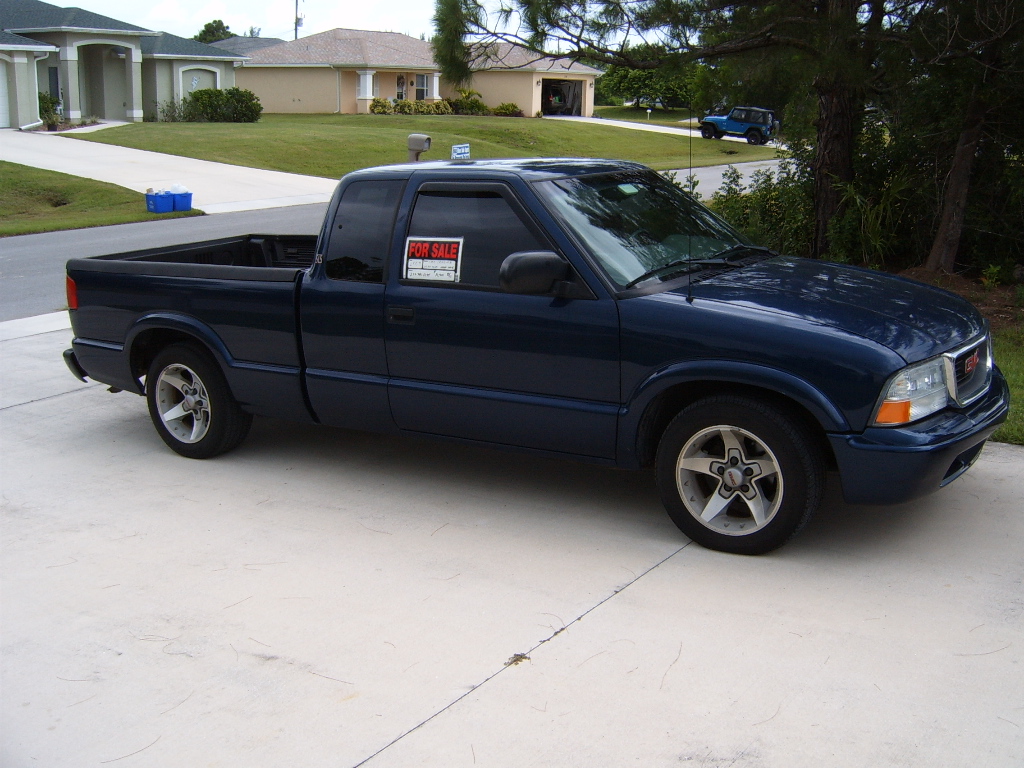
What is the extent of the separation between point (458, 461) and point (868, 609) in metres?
2.83

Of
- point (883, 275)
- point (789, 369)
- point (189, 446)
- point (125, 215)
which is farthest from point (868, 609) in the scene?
point (125, 215)

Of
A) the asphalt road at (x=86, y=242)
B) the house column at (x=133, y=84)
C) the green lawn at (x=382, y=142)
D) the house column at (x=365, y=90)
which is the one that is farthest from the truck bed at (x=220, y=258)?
the house column at (x=365, y=90)

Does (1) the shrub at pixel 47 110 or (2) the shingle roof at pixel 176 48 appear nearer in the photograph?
(1) the shrub at pixel 47 110

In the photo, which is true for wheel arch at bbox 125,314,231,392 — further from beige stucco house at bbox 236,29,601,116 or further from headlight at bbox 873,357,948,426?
beige stucco house at bbox 236,29,601,116

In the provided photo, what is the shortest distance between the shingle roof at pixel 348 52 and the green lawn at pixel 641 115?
13.1 meters

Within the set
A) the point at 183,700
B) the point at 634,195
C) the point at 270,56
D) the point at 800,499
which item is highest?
the point at 270,56

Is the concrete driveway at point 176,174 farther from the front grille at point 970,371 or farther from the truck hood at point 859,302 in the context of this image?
the front grille at point 970,371

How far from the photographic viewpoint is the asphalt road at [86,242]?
12.7 metres

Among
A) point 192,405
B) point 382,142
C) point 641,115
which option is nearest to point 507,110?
point 641,115

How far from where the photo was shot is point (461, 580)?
4.78 m

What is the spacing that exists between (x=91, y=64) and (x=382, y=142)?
15169 mm

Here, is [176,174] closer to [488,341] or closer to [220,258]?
[220,258]

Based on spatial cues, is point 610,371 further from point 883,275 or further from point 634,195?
point 883,275

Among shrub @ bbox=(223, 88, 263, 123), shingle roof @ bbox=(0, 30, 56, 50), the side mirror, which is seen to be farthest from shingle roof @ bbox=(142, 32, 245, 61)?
the side mirror
